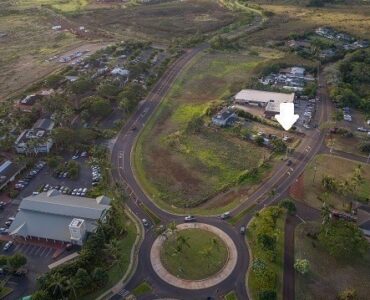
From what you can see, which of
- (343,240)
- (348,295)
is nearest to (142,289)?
(348,295)


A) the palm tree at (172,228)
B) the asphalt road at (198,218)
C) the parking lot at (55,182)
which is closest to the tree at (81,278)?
the asphalt road at (198,218)

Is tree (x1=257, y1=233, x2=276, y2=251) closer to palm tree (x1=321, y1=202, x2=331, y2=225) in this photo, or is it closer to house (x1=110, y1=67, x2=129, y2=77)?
palm tree (x1=321, y1=202, x2=331, y2=225)

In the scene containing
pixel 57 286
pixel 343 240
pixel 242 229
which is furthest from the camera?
pixel 242 229

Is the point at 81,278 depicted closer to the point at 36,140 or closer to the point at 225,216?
the point at 225,216

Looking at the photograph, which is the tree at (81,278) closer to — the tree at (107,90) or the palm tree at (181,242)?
the palm tree at (181,242)

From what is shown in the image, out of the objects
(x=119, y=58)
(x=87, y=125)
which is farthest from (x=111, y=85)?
(x=119, y=58)

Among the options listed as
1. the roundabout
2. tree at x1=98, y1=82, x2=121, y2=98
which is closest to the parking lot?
the roundabout
